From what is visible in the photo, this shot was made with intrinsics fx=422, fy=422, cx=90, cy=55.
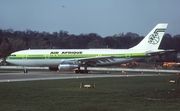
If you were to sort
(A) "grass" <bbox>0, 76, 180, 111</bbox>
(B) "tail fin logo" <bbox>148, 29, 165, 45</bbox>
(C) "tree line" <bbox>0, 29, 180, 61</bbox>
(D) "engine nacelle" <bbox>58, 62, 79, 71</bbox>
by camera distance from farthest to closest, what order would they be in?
(C) "tree line" <bbox>0, 29, 180, 61</bbox> < (B) "tail fin logo" <bbox>148, 29, 165, 45</bbox> < (D) "engine nacelle" <bbox>58, 62, 79, 71</bbox> < (A) "grass" <bbox>0, 76, 180, 111</bbox>

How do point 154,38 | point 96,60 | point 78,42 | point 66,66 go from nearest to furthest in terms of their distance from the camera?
point 66,66 < point 96,60 < point 154,38 < point 78,42

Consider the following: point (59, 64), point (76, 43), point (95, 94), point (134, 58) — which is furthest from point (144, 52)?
point (76, 43)

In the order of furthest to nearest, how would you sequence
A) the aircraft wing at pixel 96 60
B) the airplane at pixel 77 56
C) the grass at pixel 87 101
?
1. the airplane at pixel 77 56
2. the aircraft wing at pixel 96 60
3. the grass at pixel 87 101

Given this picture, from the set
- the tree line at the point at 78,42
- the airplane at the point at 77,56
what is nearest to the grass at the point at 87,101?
the airplane at the point at 77,56

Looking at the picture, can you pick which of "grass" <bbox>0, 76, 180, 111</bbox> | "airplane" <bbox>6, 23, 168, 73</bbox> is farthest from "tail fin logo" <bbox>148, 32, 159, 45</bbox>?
"grass" <bbox>0, 76, 180, 111</bbox>

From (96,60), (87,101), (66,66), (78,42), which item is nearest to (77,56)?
(96,60)

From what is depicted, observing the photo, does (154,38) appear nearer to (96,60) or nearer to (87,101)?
(96,60)

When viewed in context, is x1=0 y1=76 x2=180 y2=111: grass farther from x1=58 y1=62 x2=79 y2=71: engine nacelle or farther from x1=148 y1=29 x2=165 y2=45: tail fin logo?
x1=148 y1=29 x2=165 y2=45: tail fin logo

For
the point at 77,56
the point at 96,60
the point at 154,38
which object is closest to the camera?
the point at 96,60

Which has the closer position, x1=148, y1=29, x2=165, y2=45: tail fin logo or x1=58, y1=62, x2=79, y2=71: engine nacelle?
x1=58, y1=62, x2=79, y2=71: engine nacelle

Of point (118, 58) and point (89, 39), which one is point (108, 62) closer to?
point (118, 58)

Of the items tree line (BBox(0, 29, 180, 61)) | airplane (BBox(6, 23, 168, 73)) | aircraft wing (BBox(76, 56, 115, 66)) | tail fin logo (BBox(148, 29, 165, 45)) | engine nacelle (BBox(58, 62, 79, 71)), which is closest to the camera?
engine nacelle (BBox(58, 62, 79, 71))

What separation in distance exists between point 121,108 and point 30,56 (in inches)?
1684

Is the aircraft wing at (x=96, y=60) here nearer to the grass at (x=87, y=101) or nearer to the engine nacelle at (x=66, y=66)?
the engine nacelle at (x=66, y=66)
